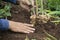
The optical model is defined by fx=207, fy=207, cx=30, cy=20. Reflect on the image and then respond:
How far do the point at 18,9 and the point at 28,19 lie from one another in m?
0.20

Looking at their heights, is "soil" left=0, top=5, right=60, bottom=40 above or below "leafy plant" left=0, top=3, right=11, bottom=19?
below

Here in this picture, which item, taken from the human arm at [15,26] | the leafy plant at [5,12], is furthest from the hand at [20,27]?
the leafy plant at [5,12]

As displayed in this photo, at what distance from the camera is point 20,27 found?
1.61 metres

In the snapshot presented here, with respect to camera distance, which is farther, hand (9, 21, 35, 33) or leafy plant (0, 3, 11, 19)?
leafy plant (0, 3, 11, 19)

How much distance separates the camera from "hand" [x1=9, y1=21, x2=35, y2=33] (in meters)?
1.59

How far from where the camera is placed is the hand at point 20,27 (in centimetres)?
159

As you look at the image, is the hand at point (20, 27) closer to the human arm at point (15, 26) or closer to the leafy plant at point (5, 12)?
the human arm at point (15, 26)

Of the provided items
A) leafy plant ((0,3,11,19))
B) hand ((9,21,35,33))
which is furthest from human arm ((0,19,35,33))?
leafy plant ((0,3,11,19))

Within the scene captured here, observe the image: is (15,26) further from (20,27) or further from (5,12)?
(5,12)

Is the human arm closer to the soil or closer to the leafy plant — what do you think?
the soil

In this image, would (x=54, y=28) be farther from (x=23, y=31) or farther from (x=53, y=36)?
(x=23, y=31)

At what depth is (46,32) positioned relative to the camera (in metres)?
1.55

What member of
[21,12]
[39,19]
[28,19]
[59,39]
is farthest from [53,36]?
[21,12]

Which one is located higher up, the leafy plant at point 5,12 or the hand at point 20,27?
the leafy plant at point 5,12
